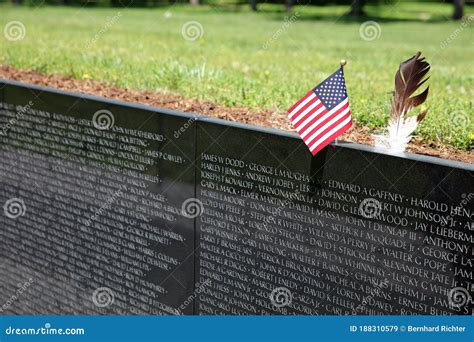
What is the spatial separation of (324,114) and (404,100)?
507 mm

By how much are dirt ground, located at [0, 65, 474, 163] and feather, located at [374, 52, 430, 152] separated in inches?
7.9

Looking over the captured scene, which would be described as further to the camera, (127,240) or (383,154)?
(127,240)

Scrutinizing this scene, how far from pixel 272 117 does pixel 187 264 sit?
132 cm

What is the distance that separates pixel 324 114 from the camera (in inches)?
183

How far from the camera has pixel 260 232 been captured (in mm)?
5000

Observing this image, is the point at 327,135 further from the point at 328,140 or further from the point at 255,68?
the point at 255,68

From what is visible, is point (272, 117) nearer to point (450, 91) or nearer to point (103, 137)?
point (103, 137)

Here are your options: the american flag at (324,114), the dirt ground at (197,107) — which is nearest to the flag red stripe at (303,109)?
the american flag at (324,114)

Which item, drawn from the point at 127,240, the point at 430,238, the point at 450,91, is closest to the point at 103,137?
the point at 127,240

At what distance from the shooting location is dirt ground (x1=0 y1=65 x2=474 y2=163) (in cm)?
492

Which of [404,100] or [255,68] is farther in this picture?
[255,68]

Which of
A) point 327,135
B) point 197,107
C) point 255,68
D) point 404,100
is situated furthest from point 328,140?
point 255,68

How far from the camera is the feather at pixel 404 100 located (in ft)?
15.0

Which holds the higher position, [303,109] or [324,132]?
[303,109]
